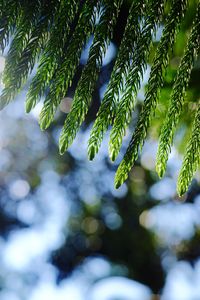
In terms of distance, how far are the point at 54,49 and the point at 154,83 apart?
254 millimetres

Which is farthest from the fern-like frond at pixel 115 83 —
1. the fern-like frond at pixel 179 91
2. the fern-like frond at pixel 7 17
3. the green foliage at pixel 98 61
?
the fern-like frond at pixel 7 17

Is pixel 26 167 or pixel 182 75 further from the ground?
pixel 26 167

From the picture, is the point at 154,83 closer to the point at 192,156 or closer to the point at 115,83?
the point at 115,83

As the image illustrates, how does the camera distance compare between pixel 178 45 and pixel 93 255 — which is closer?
pixel 178 45

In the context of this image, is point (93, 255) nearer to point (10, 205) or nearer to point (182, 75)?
point (10, 205)

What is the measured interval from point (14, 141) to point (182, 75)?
1065 cm

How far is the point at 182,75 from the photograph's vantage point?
105 centimetres

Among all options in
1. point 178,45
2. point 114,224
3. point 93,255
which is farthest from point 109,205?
point 178,45

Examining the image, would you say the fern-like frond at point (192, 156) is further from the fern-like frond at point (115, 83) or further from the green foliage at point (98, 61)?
the fern-like frond at point (115, 83)

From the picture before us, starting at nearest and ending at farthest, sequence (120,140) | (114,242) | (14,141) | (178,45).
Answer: (120,140)
(178,45)
(14,141)
(114,242)

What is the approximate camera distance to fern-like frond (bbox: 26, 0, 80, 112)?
3.17ft

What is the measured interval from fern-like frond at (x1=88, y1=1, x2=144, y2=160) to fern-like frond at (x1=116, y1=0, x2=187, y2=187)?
0.07 meters

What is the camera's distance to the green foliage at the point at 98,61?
38.5 inches

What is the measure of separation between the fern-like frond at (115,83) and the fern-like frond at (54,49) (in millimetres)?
137
